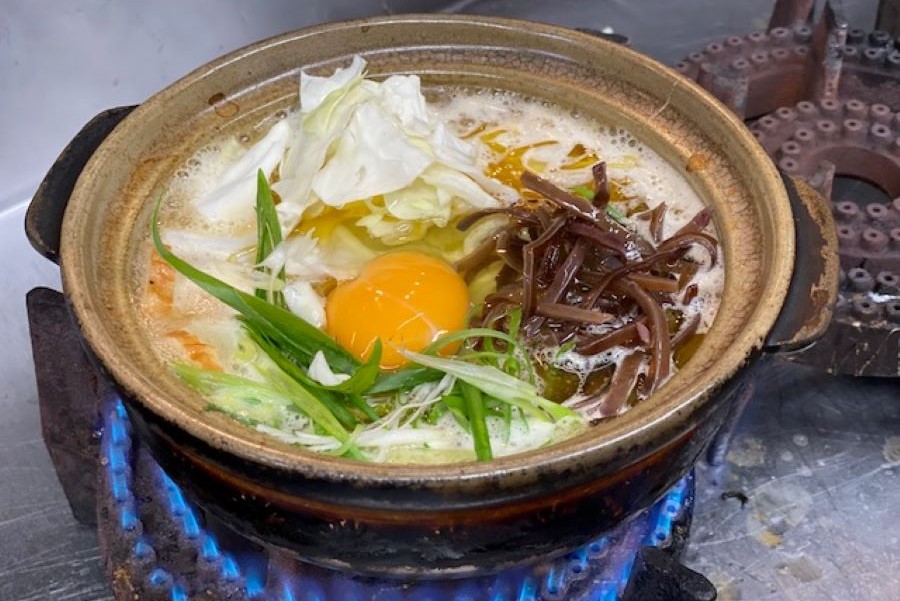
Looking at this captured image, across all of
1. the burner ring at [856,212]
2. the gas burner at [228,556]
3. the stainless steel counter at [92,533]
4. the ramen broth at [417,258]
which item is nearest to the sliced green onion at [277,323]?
the ramen broth at [417,258]

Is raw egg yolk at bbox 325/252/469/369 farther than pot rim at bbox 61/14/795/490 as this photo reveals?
Yes

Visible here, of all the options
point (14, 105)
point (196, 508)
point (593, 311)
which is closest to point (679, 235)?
point (593, 311)

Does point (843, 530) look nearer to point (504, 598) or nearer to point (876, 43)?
point (504, 598)

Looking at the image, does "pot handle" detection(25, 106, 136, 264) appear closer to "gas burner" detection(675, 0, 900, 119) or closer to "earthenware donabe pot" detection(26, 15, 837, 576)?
"earthenware donabe pot" detection(26, 15, 837, 576)

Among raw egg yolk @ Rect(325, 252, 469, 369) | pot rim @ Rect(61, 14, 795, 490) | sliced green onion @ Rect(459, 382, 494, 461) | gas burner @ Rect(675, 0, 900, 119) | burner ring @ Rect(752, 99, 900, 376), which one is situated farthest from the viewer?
gas burner @ Rect(675, 0, 900, 119)

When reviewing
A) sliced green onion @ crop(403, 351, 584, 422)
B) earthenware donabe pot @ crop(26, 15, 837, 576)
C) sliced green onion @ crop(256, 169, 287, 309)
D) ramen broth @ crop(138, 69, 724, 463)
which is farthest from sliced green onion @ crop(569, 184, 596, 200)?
sliced green onion @ crop(256, 169, 287, 309)

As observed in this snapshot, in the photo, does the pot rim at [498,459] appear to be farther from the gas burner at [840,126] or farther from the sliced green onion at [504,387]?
the gas burner at [840,126]

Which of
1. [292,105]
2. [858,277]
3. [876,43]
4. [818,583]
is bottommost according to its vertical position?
[818,583]

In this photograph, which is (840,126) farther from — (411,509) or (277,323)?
(411,509)
